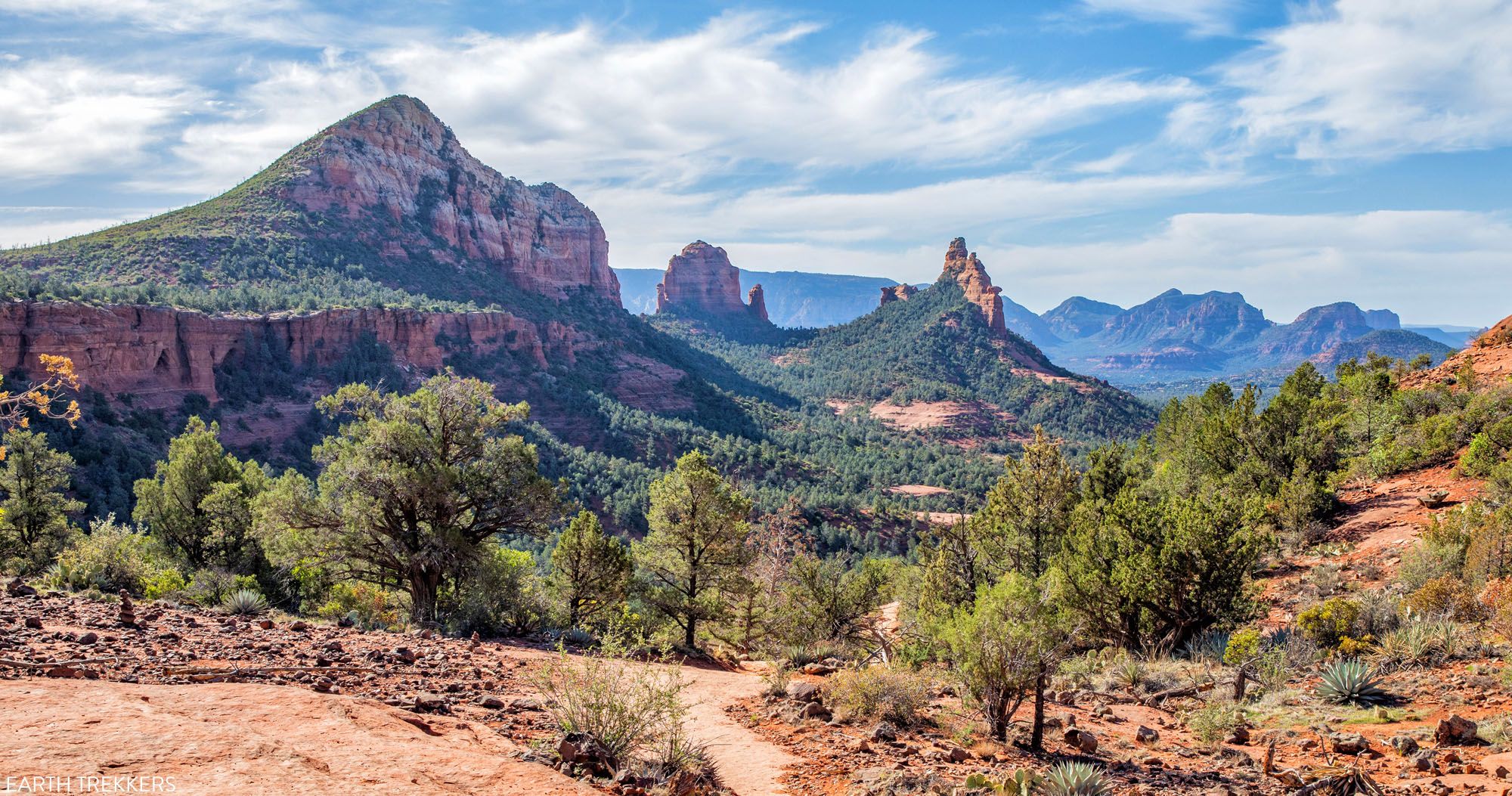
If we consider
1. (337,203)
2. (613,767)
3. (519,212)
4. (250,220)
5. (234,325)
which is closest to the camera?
(613,767)

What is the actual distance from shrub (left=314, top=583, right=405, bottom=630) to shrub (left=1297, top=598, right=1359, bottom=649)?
1763 centimetres

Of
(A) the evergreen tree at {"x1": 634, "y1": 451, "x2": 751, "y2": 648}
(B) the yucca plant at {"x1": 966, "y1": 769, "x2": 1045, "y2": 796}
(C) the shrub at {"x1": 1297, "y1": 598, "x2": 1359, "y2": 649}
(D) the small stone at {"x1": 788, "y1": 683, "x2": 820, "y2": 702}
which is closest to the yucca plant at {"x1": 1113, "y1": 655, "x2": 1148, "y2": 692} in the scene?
(C) the shrub at {"x1": 1297, "y1": 598, "x2": 1359, "y2": 649}

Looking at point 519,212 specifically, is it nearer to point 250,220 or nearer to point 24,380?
point 250,220

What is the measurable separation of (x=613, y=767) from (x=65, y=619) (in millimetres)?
8499

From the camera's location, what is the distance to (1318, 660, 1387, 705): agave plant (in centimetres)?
1009

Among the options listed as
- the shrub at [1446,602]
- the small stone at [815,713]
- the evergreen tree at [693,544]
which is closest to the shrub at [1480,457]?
the shrub at [1446,602]

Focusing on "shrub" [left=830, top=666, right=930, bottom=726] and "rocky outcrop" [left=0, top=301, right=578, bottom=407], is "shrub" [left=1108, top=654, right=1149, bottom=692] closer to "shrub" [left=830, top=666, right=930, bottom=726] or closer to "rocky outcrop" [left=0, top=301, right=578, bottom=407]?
"shrub" [left=830, top=666, right=930, bottom=726]

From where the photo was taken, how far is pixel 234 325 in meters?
54.4

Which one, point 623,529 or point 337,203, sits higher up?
point 337,203

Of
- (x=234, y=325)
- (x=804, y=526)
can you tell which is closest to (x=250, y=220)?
(x=234, y=325)

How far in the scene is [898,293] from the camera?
171 metres

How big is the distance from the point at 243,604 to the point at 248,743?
860cm

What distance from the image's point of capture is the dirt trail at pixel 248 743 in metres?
5.33

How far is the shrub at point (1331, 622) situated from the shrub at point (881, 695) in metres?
8.05
